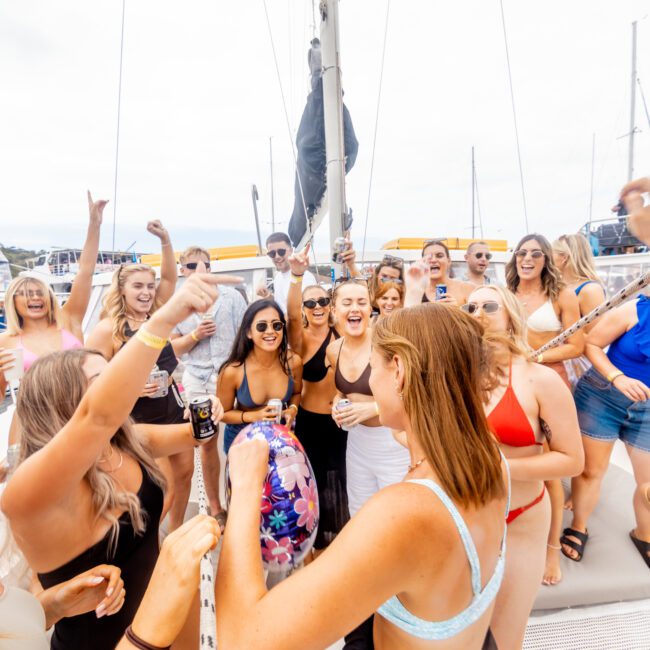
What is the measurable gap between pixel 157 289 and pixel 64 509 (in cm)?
204

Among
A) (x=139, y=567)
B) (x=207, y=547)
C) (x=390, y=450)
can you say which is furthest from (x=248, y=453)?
(x=390, y=450)

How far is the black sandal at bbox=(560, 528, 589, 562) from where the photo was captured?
2.12 metres

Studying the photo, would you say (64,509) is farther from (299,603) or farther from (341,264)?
(341,264)

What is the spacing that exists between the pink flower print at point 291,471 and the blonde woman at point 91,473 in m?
0.36

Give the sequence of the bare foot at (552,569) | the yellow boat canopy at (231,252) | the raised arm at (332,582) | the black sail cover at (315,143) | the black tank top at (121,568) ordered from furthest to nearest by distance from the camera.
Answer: the yellow boat canopy at (231,252), the black sail cover at (315,143), the bare foot at (552,569), the black tank top at (121,568), the raised arm at (332,582)

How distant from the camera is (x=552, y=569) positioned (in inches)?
78.1

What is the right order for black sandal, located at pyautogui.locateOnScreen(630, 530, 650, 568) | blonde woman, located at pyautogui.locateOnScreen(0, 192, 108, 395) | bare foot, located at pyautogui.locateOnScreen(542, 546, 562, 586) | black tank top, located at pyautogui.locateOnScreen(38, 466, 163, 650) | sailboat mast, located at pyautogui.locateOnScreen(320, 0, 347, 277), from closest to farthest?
black tank top, located at pyautogui.locateOnScreen(38, 466, 163, 650), bare foot, located at pyautogui.locateOnScreen(542, 546, 562, 586), black sandal, located at pyautogui.locateOnScreen(630, 530, 650, 568), blonde woman, located at pyautogui.locateOnScreen(0, 192, 108, 395), sailboat mast, located at pyautogui.locateOnScreen(320, 0, 347, 277)

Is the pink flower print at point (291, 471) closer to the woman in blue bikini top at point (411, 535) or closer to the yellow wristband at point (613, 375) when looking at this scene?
the woman in blue bikini top at point (411, 535)

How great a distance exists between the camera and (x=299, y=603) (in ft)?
2.11

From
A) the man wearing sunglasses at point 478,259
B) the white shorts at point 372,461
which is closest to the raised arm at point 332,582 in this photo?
the white shorts at point 372,461

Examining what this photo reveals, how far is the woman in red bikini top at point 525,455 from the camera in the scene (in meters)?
1.36

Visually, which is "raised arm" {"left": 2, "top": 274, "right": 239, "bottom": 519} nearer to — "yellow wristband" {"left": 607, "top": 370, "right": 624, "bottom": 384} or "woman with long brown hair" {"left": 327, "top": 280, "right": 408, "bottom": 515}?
"woman with long brown hair" {"left": 327, "top": 280, "right": 408, "bottom": 515}

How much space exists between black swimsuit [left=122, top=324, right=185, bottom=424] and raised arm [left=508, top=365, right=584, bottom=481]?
1981mm

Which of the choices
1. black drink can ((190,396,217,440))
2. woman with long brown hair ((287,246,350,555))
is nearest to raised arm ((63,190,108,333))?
woman with long brown hair ((287,246,350,555))
